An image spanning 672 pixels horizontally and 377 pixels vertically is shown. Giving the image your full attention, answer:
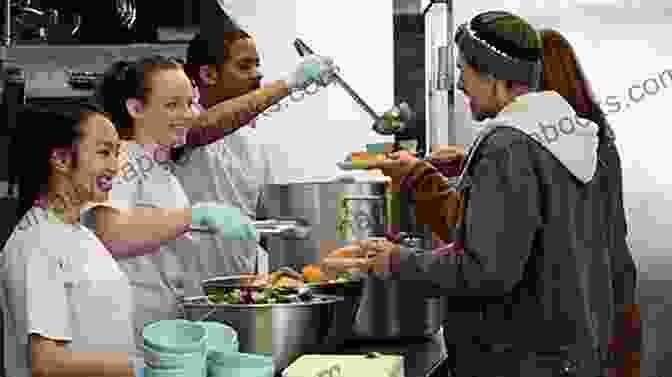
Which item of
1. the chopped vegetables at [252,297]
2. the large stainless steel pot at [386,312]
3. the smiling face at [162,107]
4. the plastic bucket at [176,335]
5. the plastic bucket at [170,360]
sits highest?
the smiling face at [162,107]

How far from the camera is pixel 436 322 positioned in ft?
7.48

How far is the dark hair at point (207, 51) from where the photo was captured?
2.50m

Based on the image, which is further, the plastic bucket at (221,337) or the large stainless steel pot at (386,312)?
the large stainless steel pot at (386,312)

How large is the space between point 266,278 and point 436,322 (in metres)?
0.55

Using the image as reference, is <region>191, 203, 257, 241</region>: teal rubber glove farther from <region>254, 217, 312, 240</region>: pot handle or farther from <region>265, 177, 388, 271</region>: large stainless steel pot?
<region>265, 177, 388, 271</region>: large stainless steel pot

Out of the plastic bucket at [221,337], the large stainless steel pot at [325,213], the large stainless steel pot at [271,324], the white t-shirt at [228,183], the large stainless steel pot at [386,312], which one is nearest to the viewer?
the plastic bucket at [221,337]

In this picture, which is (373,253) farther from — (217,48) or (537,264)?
(217,48)

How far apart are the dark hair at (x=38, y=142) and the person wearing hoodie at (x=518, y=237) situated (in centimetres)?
66

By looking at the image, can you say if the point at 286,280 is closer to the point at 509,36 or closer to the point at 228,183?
the point at 509,36

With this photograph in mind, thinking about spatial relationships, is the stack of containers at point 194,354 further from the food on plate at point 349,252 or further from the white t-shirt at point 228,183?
the white t-shirt at point 228,183

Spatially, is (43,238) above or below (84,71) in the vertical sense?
below

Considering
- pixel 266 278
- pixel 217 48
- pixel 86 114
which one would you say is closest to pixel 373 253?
pixel 266 278

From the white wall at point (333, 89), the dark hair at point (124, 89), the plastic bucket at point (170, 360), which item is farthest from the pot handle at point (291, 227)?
the white wall at point (333, 89)

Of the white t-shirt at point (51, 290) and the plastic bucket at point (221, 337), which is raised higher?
the white t-shirt at point (51, 290)
